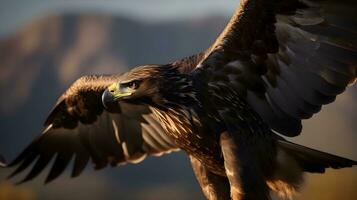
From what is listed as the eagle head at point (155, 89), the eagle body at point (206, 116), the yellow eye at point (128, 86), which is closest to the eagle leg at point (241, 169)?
the eagle body at point (206, 116)

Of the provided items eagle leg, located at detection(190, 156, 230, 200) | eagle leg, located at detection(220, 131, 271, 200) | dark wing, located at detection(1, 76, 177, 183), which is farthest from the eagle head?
dark wing, located at detection(1, 76, 177, 183)

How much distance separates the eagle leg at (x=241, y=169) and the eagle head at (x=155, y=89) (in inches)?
16.0

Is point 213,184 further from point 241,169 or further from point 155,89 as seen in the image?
point 155,89

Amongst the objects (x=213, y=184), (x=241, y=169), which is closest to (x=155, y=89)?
(x=241, y=169)

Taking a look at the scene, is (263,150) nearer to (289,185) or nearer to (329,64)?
(289,185)

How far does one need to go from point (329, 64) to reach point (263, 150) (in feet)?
2.55

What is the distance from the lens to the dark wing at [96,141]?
642cm

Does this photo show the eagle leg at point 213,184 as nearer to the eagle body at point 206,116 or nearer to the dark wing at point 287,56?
the eagle body at point 206,116

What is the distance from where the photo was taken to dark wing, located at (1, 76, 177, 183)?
642 centimetres

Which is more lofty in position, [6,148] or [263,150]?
[263,150]

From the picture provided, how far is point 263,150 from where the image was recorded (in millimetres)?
4863

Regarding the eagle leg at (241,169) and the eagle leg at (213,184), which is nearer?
the eagle leg at (241,169)

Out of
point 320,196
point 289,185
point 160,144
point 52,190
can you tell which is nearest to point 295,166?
point 289,185

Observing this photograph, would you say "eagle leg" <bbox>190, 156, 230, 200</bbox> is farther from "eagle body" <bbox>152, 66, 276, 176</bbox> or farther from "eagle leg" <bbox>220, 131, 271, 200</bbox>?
"eagle leg" <bbox>220, 131, 271, 200</bbox>
